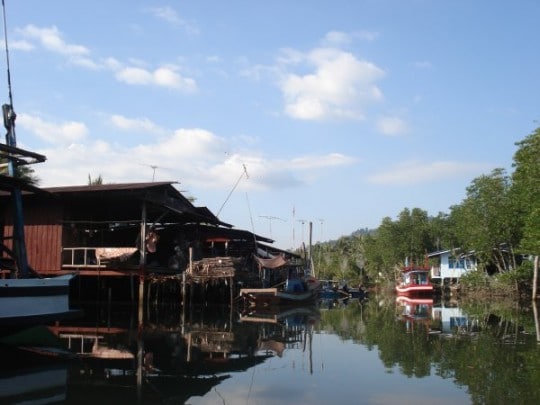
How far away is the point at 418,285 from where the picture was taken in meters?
47.3

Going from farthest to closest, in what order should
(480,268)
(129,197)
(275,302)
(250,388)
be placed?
(480,268) < (275,302) < (129,197) < (250,388)

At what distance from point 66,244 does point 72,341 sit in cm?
920

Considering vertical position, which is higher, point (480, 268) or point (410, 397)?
point (480, 268)

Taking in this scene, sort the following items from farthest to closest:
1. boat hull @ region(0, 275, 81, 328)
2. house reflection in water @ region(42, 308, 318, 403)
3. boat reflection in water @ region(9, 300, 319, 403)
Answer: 1. boat hull @ region(0, 275, 81, 328)
2. house reflection in water @ region(42, 308, 318, 403)
3. boat reflection in water @ region(9, 300, 319, 403)

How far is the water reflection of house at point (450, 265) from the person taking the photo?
50688 millimetres

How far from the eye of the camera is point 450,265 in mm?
53281

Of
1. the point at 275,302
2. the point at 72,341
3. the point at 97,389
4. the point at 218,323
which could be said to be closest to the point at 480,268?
the point at 275,302

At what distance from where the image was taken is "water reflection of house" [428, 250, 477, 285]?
5069 cm

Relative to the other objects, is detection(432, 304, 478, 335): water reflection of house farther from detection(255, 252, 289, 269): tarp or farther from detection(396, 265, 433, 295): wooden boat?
detection(396, 265, 433, 295): wooden boat

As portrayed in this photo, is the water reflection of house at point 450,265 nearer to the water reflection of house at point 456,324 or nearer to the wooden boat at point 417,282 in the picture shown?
the wooden boat at point 417,282

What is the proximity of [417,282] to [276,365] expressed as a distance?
3784 centimetres

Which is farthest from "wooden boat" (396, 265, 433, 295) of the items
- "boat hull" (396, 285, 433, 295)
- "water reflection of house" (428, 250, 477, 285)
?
"water reflection of house" (428, 250, 477, 285)

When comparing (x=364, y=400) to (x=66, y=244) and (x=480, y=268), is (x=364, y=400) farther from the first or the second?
(x=480, y=268)

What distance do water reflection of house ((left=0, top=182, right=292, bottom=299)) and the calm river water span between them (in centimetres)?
349
